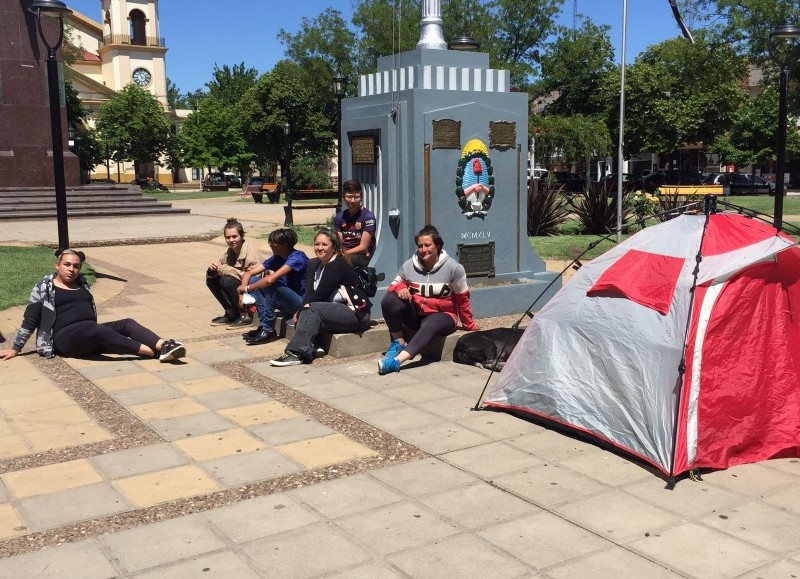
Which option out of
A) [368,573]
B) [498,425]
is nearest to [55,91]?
[498,425]

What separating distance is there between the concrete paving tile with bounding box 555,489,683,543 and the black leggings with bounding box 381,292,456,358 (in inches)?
109

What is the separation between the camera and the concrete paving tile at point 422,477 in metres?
4.64

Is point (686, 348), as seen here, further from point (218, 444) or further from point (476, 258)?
point (476, 258)

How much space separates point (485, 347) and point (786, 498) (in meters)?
3.13

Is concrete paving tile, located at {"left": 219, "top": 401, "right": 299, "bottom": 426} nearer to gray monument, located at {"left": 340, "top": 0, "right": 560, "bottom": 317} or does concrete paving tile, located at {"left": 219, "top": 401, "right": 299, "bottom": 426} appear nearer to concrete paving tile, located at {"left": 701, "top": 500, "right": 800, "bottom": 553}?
gray monument, located at {"left": 340, "top": 0, "right": 560, "bottom": 317}

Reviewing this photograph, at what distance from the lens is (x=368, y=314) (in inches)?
311

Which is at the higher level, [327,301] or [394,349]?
[327,301]

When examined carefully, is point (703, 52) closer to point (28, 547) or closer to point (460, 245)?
point (460, 245)

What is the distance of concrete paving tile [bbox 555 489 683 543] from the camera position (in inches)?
161

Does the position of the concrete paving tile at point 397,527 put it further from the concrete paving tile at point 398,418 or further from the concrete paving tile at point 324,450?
the concrete paving tile at point 398,418

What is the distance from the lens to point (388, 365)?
705cm

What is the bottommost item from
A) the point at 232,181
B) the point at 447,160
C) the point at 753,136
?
the point at 447,160

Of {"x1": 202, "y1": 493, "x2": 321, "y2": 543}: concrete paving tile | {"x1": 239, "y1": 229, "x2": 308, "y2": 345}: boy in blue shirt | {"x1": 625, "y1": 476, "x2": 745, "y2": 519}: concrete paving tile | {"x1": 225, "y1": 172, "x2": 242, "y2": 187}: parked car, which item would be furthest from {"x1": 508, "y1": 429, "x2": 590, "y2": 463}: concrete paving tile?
{"x1": 225, "y1": 172, "x2": 242, "y2": 187}: parked car

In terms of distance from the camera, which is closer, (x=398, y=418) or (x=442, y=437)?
(x=442, y=437)
